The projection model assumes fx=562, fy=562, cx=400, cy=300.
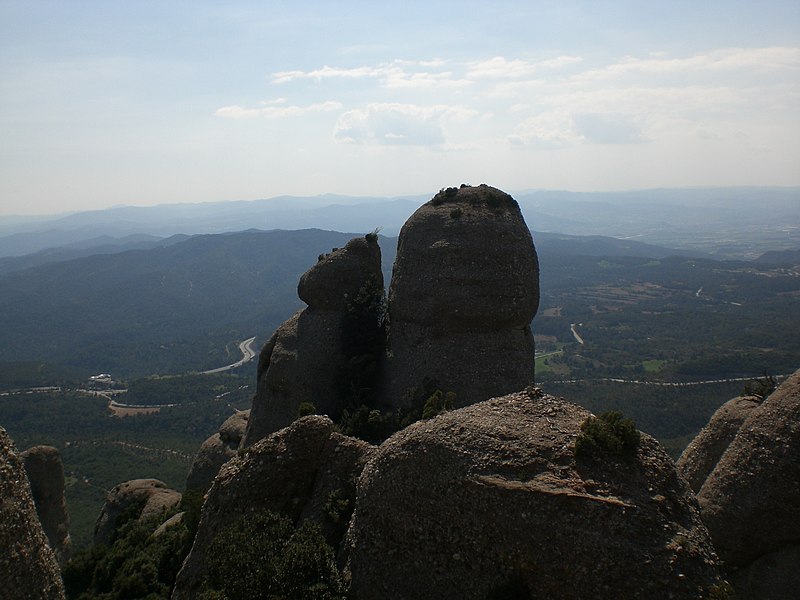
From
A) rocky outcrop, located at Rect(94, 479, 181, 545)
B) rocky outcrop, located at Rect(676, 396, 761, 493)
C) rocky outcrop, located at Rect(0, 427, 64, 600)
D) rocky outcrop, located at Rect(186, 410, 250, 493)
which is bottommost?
rocky outcrop, located at Rect(94, 479, 181, 545)

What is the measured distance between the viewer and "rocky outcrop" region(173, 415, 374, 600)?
16.9m

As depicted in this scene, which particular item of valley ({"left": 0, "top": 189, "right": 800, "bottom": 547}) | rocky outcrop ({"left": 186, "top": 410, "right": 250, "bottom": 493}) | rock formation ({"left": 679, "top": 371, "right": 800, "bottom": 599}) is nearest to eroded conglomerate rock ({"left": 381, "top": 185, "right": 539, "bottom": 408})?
rock formation ({"left": 679, "top": 371, "right": 800, "bottom": 599})

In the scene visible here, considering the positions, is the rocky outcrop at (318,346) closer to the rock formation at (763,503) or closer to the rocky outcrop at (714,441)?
the rocky outcrop at (714,441)

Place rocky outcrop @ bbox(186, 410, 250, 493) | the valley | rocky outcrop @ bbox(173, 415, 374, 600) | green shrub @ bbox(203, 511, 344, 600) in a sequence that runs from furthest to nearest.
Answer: the valley < rocky outcrop @ bbox(186, 410, 250, 493) < rocky outcrop @ bbox(173, 415, 374, 600) < green shrub @ bbox(203, 511, 344, 600)

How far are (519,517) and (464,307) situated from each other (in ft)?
41.1

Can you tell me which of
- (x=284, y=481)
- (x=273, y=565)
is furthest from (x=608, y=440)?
(x=284, y=481)

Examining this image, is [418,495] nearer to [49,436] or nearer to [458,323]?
[458,323]

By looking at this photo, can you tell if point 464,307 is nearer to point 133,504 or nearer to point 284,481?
point 284,481

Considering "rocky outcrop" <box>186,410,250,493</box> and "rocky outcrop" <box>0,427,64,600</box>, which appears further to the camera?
"rocky outcrop" <box>186,410,250,493</box>

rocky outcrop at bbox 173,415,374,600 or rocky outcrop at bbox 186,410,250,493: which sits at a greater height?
rocky outcrop at bbox 173,415,374,600

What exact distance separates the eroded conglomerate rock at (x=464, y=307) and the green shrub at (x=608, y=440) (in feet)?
32.4

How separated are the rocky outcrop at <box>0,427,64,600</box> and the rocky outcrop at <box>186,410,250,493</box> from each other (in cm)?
1916

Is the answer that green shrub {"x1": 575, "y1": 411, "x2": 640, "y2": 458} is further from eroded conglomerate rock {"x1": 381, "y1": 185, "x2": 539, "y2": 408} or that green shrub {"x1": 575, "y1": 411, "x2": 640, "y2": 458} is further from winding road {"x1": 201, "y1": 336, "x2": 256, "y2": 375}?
winding road {"x1": 201, "y1": 336, "x2": 256, "y2": 375}

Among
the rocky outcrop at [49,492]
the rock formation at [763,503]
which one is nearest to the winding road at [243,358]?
the rocky outcrop at [49,492]
